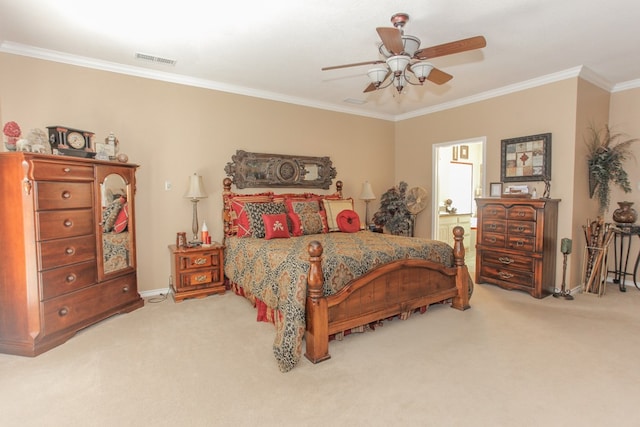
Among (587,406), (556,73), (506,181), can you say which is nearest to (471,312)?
(587,406)

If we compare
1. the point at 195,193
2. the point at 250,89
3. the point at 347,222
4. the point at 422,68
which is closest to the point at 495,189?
the point at 347,222

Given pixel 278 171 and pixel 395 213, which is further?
pixel 395 213

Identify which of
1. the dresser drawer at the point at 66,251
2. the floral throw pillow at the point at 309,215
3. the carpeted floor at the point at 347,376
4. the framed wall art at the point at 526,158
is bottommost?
the carpeted floor at the point at 347,376

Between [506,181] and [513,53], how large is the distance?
1.79 m

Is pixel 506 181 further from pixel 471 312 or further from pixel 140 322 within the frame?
pixel 140 322

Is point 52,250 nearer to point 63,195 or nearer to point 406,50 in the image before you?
point 63,195

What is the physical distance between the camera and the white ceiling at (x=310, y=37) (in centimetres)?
262

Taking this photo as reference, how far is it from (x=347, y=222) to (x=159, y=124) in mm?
2714

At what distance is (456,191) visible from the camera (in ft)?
22.1

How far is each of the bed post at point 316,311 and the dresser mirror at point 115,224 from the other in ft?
7.06

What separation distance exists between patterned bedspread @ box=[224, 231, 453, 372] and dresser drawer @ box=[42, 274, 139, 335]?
1.11 meters

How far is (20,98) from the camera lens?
332 centimetres

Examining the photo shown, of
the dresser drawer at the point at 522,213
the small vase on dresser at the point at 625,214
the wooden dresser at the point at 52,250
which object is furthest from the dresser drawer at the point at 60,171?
the small vase on dresser at the point at 625,214

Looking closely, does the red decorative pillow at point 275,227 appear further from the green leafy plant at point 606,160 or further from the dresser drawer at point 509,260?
the green leafy plant at point 606,160
